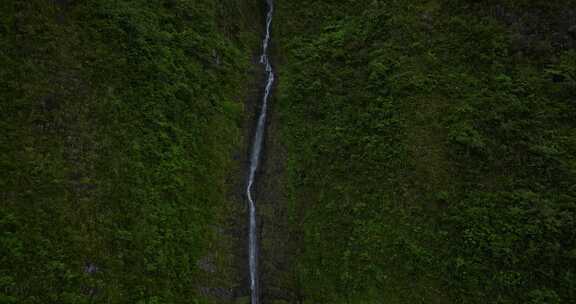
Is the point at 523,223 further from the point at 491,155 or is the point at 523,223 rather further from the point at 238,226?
the point at 238,226

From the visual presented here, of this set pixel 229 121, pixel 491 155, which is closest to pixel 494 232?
pixel 491 155

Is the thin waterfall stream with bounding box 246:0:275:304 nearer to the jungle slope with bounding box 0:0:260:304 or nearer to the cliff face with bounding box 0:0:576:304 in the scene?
the cliff face with bounding box 0:0:576:304

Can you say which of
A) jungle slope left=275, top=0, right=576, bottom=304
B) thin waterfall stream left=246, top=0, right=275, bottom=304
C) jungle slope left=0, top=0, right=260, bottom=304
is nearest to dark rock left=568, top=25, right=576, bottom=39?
jungle slope left=275, top=0, right=576, bottom=304

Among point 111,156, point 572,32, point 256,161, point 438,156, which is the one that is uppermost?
point 572,32

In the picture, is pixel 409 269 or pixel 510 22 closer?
pixel 409 269

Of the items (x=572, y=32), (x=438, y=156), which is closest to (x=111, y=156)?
(x=438, y=156)

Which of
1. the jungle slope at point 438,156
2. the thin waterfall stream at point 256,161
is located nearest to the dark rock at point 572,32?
the jungle slope at point 438,156

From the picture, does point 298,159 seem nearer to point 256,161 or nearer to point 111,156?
point 256,161
